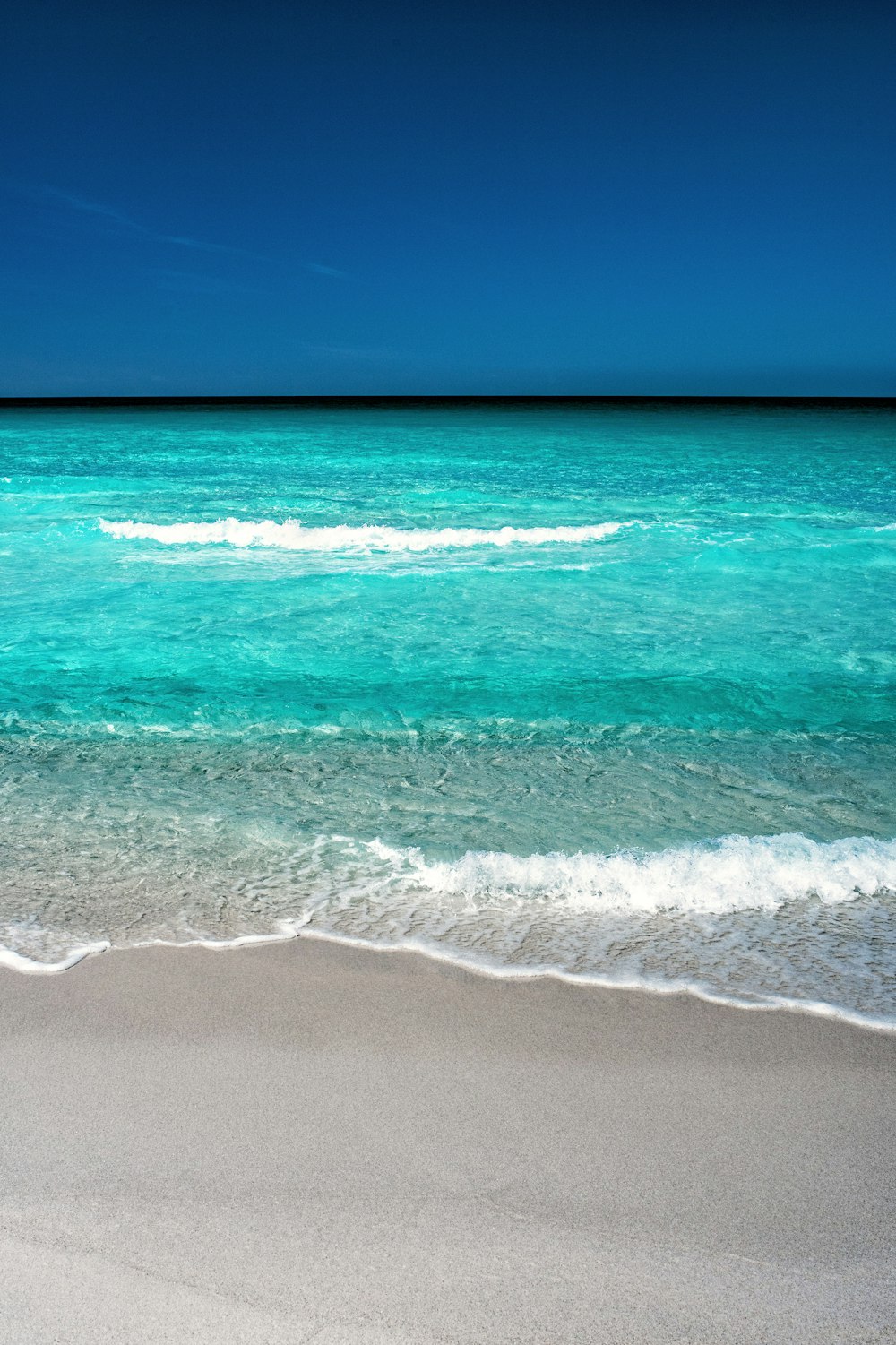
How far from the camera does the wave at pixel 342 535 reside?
1644cm

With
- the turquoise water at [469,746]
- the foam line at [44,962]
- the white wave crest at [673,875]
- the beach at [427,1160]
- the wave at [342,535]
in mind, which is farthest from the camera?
the wave at [342,535]

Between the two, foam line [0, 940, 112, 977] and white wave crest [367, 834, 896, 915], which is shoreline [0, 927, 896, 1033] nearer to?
foam line [0, 940, 112, 977]

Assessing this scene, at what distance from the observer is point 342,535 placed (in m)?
17.2

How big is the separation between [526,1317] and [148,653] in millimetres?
7830

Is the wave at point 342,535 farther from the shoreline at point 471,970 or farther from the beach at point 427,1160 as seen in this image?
the beach at point 427,1160

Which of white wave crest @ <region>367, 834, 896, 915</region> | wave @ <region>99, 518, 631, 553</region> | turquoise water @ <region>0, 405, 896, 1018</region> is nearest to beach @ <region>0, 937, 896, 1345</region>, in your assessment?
turquoise water @ <region>0, 405, 896, 1018</region>

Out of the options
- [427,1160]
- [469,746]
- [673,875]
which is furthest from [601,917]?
[469,746]

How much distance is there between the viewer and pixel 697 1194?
240 cm

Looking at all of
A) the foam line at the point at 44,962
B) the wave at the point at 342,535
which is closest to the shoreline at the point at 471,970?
the foam line at the point at 44,962

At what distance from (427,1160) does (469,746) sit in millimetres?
3938

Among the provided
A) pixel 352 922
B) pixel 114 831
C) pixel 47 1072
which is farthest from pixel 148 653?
pixel 47 1072

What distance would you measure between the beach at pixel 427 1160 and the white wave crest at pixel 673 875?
746 millimetres

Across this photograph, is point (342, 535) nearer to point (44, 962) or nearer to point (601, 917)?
point (601, 917)

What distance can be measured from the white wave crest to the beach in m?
0.75
